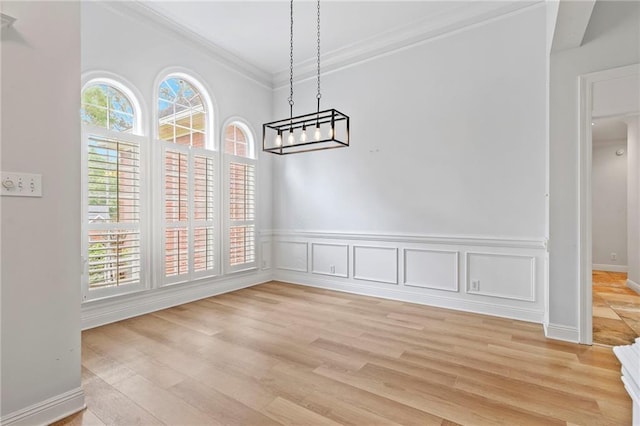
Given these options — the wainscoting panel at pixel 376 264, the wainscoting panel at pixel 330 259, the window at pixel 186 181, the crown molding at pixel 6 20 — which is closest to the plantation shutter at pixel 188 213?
the window at pixel 186 181

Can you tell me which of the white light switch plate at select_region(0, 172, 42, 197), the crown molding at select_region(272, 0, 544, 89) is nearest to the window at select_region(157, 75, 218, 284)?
the crown molding at select_region(272, 0, 544, 89)

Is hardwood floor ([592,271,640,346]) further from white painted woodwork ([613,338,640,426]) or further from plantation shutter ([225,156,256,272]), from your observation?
plantation shutter ([225,156,256,272])

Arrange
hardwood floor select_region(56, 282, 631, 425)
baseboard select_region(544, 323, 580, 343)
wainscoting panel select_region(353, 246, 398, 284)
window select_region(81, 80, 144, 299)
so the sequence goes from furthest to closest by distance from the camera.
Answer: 1. wainscoting panel select_region(353, 246, 398, 284)
2. window select_region(81, 80, 144, 299)
3. baseboard select_region(544, 323, 580, 343)
4. hardwood floor select_region(56, 282, 631, 425)

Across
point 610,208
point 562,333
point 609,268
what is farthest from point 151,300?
point 610,208

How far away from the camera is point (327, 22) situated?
3883mm

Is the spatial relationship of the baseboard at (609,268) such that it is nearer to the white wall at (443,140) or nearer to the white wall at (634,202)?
the white wall at (634,202)

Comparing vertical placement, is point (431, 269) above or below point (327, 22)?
below

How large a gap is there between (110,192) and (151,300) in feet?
4.54

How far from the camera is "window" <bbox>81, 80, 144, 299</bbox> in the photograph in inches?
124

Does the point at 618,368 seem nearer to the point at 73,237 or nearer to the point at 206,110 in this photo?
the point at 73,237

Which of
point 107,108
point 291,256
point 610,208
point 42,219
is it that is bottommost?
point 291,256

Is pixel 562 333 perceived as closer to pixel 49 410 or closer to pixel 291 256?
pixel 291 256

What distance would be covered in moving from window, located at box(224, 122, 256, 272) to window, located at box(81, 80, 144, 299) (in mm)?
1311

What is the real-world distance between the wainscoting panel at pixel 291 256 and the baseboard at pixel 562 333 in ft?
10.7
